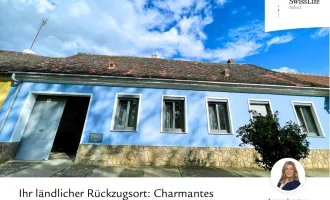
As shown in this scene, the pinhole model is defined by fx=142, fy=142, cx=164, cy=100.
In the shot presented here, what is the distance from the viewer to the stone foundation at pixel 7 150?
5230 mm

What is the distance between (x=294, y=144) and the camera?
3.60 m

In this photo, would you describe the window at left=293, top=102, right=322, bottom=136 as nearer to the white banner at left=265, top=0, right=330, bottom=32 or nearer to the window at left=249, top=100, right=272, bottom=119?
the window at left=249, top=100, right=272, bottom=119

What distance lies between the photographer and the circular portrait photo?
2602 millimetres

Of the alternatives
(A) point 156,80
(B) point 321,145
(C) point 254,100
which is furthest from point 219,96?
(B) point 321,145

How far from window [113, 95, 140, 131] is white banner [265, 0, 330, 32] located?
17.3 feet

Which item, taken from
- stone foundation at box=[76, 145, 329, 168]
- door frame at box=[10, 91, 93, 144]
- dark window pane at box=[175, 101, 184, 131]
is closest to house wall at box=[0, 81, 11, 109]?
door frame at box=[10, 91, 93, 144]

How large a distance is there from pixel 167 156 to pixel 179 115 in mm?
1860

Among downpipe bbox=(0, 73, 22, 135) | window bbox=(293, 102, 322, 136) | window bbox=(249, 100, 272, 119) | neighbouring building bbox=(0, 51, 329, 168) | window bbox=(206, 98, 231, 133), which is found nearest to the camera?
downpipe bbox=(0, 73, 22, 135)

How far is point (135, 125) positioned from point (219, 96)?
4.17 meters

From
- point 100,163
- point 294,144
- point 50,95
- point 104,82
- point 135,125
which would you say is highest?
point 104,82
